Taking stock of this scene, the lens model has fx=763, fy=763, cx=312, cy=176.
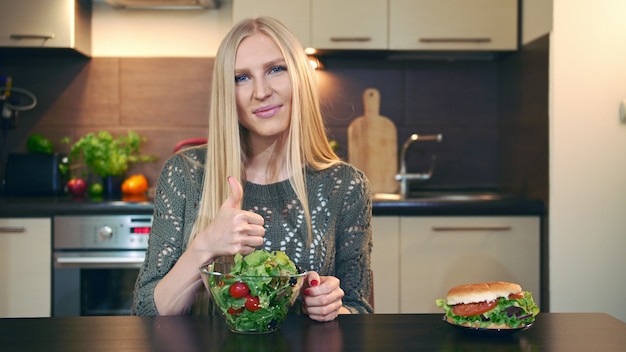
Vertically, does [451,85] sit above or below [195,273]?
above

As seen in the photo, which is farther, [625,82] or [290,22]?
[290,22]

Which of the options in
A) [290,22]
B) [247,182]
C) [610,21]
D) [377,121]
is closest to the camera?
[247,182]

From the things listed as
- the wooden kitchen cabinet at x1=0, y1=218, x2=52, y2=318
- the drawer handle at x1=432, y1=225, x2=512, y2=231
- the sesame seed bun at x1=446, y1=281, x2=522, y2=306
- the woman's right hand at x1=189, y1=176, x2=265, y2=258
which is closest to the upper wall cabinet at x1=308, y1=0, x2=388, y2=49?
the drawer handle at x1=432, y1=225, x2=512, y2=231

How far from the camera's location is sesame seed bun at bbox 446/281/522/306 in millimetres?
1149

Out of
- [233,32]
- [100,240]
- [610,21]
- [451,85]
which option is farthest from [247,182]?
[451,85]

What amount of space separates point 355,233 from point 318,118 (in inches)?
10.8

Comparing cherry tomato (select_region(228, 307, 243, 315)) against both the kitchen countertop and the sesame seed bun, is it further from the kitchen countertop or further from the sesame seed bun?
the kitchen countertop

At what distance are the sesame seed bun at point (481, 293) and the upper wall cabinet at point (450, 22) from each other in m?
2.08

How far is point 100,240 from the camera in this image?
2830 millimetres

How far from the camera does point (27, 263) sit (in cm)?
284

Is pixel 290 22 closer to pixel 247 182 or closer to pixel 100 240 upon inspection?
pixel 100 240

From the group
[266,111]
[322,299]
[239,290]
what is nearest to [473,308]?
[322,299]

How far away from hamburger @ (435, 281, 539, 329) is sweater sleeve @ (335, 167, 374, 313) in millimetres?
Result: 468

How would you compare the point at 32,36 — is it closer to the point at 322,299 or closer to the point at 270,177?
the point at 270,177
